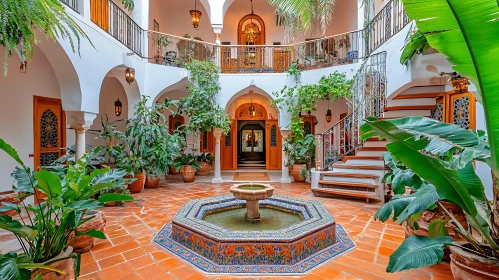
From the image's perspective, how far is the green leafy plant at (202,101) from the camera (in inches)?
333

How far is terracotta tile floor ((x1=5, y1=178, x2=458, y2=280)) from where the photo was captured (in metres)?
2.85

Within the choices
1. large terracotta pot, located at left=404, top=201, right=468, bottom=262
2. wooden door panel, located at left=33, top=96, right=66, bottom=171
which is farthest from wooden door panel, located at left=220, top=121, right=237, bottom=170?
large terracotta pot, located at left=404, top=201, right=468, bottom=262

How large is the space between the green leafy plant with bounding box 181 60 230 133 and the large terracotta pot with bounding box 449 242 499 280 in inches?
292

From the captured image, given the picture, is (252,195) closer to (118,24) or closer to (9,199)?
(9,199)

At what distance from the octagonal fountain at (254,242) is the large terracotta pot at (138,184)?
310cm

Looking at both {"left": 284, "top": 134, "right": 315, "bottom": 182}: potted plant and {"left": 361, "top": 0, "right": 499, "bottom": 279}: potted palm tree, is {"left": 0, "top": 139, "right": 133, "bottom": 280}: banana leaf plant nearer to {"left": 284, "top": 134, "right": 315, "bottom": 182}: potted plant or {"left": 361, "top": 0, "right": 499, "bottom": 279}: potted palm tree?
{"left": 361, "top": 0, "right": 499, "bottom": 279}: potted palm tree

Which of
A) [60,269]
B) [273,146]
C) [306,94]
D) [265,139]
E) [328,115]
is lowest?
[60,269]

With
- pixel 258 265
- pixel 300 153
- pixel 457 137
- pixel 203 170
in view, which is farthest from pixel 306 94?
pixel 457 137

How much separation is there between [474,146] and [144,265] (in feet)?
11.4

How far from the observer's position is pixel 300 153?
8555 millimetres

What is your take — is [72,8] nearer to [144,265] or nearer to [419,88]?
[144,265]

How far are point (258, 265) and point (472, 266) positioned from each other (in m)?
2.13

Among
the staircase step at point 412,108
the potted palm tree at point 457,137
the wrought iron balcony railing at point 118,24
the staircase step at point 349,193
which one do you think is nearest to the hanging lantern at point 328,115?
the staircase step at point 412,108

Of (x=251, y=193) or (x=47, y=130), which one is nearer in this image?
(x=251, y=193)
